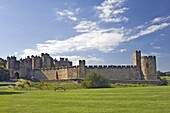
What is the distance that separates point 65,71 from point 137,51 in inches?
741

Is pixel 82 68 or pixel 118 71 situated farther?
pixel 118 71

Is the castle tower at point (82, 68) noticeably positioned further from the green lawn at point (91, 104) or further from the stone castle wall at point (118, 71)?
the green lawn at point (91, 104)

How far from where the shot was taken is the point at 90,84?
4872cm

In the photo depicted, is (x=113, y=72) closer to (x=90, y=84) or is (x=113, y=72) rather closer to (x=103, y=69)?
(x=103, y=69)

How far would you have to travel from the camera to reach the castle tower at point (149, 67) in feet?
255

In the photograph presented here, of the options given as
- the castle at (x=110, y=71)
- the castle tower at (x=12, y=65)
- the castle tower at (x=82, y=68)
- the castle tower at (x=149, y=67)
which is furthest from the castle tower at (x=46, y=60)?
the castle tower at (x=149, y=67)

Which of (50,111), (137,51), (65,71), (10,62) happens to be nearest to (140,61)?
(137,51)

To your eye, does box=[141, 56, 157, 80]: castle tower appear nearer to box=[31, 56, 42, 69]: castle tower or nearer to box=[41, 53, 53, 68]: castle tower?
box=[41, 53, 53, 68]: castle tower

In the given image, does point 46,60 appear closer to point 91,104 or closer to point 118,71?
point 118,71

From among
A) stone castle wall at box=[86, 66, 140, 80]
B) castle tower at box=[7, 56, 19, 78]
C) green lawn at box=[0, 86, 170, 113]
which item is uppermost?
castle tower at box=[7, 56, 19, 78]

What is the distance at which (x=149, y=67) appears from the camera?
78.0 metres

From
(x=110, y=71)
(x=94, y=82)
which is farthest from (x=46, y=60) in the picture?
(x=94, y=82)

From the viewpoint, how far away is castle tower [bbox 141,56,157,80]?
255ft

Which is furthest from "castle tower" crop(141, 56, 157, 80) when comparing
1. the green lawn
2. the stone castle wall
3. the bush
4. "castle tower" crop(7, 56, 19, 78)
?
the green lawn
